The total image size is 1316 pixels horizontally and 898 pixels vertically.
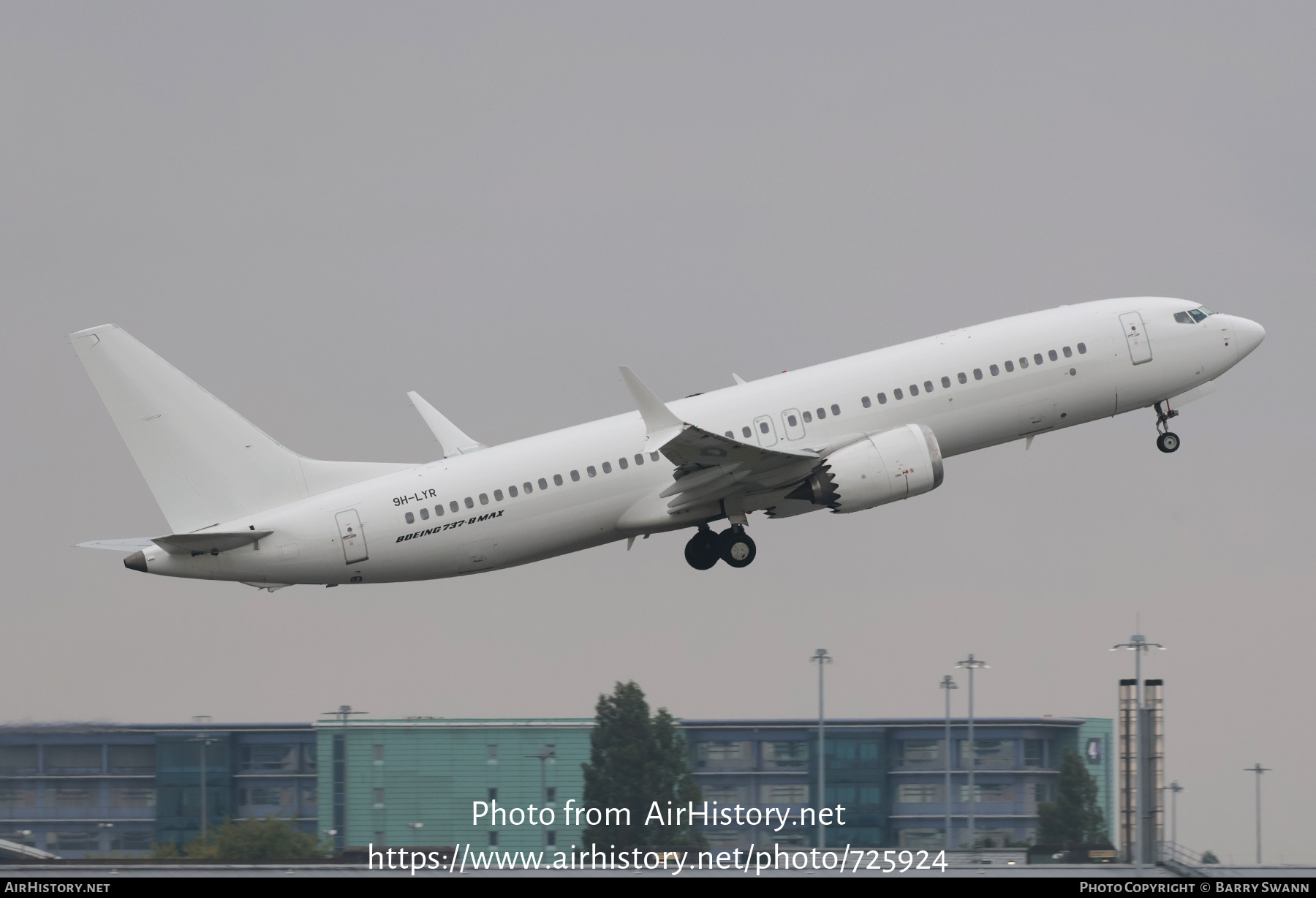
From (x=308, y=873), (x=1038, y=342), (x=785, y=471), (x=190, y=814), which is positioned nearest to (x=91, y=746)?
(x=190, y=814)

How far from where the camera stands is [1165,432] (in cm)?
5922

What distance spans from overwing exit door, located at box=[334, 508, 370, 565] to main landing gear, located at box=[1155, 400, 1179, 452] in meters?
29.0

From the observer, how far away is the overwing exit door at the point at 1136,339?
55688mm

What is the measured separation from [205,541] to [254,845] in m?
36.6

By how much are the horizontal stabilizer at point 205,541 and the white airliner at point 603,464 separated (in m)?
0.05

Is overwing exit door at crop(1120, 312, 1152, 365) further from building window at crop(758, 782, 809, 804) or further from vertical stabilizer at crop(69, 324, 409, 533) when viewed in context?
building window at crop(758, 782, 809, 804)

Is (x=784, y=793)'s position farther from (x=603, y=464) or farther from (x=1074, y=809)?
(x=603, y=464)

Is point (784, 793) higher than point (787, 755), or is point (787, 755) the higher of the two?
point (787, 755)

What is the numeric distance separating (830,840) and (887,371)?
6432 centimetres

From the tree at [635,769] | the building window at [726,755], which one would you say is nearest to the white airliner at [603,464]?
the tree at [635,769]

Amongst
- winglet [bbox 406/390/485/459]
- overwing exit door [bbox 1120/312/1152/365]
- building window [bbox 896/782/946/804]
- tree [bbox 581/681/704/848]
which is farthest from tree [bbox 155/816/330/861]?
overwing exit door [bbox 1120/312/1152/365]

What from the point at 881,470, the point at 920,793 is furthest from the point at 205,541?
the point at 920,793

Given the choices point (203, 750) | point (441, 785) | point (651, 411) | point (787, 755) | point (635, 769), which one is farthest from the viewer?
point (787, 755)

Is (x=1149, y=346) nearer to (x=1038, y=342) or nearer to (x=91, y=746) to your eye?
(x=1038, y=342)
